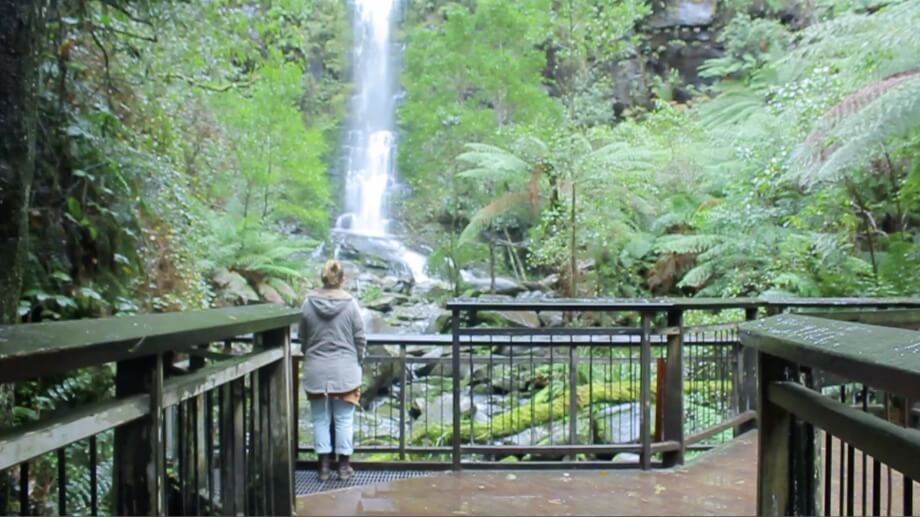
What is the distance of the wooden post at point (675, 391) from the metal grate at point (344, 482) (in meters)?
1.40

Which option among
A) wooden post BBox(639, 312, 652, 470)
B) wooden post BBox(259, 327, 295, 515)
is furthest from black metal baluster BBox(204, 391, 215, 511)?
wooden post BBox(639, 312, 652, 470)

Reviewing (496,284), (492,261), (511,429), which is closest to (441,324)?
(492,261)

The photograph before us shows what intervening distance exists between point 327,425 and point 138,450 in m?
2.45

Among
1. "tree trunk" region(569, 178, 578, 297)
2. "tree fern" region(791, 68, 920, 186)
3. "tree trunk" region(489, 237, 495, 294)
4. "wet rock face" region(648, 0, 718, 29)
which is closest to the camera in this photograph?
"tree fern" region(791, 68, 920, 186)

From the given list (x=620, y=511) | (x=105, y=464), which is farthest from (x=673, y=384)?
(x=105, y=464)

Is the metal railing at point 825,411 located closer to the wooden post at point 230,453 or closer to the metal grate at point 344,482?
the wooden post at point 230,453

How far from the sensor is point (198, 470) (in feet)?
5.99

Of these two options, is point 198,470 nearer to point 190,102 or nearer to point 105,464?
point 105,464

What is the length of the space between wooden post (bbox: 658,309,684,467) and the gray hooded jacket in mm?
1779

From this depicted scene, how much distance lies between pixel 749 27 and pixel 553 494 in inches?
614

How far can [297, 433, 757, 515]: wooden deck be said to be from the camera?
3.13 metres

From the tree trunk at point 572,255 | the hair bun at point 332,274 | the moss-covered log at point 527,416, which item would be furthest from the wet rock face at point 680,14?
the hair bun at point 332,274

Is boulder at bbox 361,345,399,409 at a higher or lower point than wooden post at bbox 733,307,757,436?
lower

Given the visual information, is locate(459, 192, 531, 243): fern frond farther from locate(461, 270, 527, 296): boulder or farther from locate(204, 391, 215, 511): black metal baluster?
locate(204, 391, 215, 511): black metal baluster
